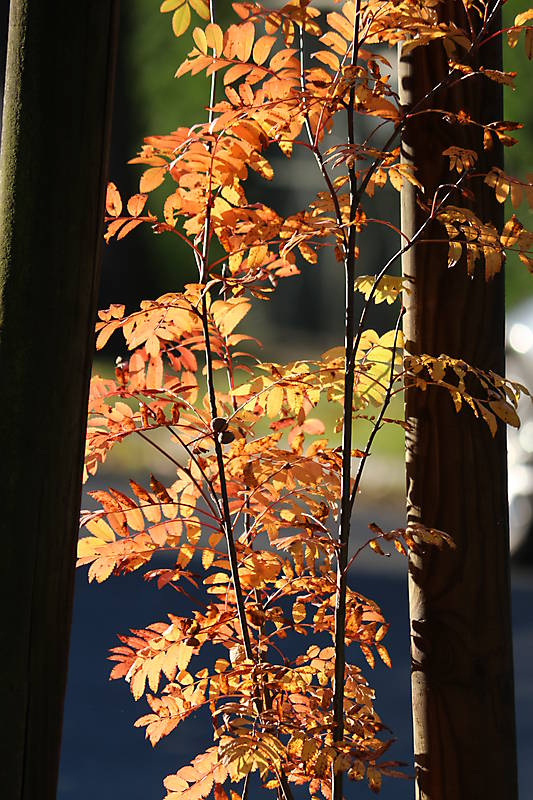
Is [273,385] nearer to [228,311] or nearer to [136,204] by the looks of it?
[228,311]

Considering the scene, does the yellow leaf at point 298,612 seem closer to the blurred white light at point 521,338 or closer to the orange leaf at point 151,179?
the orange leaf at point 151,179

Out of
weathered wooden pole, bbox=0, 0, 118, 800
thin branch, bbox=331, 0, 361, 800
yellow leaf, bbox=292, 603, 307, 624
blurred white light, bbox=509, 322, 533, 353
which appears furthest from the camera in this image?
blurred white light, bbox=509, 322, 533, 353

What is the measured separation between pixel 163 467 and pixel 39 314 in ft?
26.2

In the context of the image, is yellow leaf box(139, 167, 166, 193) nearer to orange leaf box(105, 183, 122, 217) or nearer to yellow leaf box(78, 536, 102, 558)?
orange leaf box(105, 183, 122, 217)

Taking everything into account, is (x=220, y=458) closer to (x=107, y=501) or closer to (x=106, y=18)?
(x=107, y=501)

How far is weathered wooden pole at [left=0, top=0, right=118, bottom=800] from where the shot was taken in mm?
1510

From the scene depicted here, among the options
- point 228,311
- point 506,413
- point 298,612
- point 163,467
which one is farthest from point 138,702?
point 163,467

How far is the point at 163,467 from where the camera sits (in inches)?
372

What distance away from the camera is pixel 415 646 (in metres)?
2.06

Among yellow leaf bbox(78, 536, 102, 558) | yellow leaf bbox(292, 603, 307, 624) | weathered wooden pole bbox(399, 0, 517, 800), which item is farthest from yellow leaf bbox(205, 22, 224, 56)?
yellow leaf bbox(292, 603, 307, 624)

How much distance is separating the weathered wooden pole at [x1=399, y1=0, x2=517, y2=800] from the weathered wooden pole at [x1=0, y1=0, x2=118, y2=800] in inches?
28.0

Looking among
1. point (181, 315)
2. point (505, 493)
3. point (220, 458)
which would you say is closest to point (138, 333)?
point (181, 315)

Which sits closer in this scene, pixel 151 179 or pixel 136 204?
pixel 151 179

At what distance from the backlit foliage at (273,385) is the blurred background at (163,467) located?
204 cm
